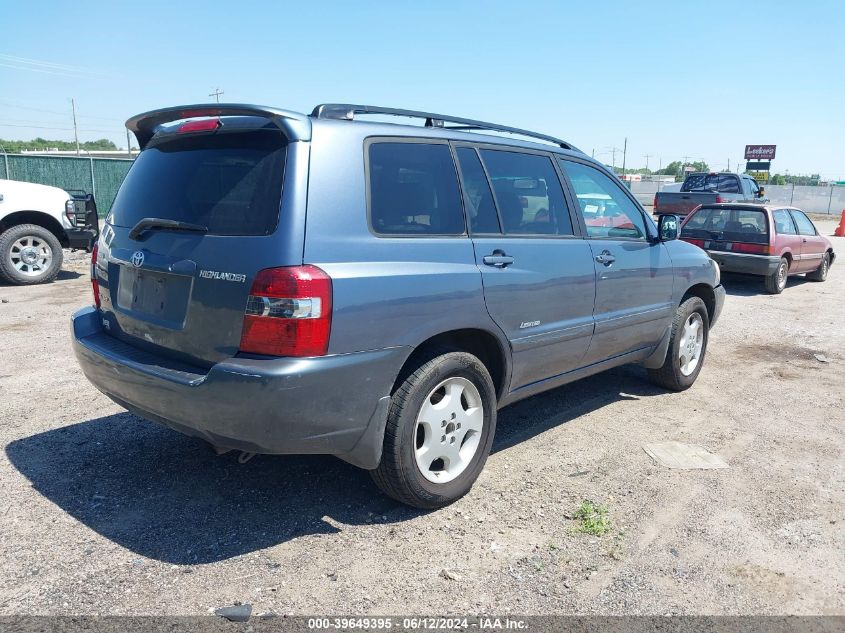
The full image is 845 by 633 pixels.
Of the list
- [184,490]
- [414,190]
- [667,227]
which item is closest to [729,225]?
[667,227]

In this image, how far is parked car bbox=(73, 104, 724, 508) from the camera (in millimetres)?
2811

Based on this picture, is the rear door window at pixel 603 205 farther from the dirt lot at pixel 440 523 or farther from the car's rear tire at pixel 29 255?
the car's rear tire at pixel 29 255

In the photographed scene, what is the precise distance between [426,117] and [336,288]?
1383 millimetres

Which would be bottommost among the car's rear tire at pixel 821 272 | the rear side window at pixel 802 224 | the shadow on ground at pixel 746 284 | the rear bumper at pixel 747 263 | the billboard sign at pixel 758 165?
the shadow on ground at pixel 746 284

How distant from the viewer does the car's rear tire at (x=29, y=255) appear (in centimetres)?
958

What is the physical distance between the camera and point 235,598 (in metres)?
2.72

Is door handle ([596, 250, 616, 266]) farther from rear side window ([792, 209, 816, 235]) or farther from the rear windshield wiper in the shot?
rear side window ([792, 209, 816, 235])

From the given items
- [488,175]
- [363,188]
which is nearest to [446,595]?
[363,188]

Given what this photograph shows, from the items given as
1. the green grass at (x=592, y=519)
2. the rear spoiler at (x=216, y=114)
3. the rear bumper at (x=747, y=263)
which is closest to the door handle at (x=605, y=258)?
the green grass at (x=592, y=519)

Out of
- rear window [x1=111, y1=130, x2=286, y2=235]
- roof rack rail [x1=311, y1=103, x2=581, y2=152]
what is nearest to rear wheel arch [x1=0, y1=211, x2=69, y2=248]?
rear window [x1=111, y1=130, x2=286, y2=235]

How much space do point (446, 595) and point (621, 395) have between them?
3254 mm

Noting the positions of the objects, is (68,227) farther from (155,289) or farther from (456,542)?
(456,542)

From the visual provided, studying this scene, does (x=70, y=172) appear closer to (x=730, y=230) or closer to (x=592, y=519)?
(x=730, y=230)

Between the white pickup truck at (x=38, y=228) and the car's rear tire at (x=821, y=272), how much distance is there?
13.1m
